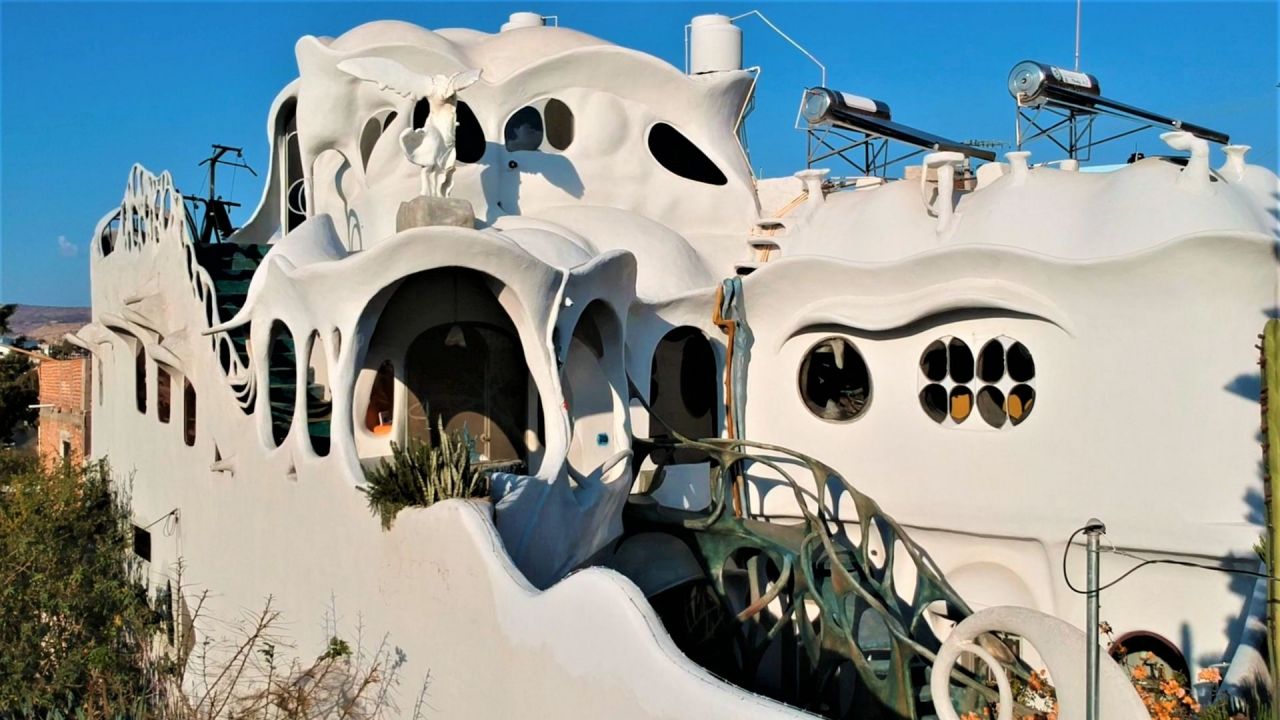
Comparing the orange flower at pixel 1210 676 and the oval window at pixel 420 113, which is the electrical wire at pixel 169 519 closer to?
the oval window at pixel 420 113

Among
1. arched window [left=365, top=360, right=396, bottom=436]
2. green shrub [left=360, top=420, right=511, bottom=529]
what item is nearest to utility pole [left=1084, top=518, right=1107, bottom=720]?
green shrub [left=360, top=420, right=511, bottom=529]

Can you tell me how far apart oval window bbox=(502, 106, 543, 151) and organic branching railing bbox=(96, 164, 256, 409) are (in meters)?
4.62

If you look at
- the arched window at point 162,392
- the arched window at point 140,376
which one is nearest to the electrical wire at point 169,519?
the arched window at point 162,392

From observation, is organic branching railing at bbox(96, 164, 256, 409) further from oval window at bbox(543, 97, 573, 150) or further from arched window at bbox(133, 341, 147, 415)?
oval window at bbox(543, 97, 573, 150)

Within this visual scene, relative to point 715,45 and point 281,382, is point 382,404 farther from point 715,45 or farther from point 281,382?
point 715,45

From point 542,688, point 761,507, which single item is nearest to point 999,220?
point 761,507

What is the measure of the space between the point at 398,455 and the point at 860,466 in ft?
21.0

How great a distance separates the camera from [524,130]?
1616 cm

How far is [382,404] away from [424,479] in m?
3.92

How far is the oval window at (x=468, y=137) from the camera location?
1583 centimetres

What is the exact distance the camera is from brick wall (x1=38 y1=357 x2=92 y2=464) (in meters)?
22.7

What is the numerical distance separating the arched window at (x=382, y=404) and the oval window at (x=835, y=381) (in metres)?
5.18

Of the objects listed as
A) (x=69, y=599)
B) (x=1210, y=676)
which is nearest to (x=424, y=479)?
(x=1210, y=676)

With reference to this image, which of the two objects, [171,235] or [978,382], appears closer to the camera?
[978,382]
